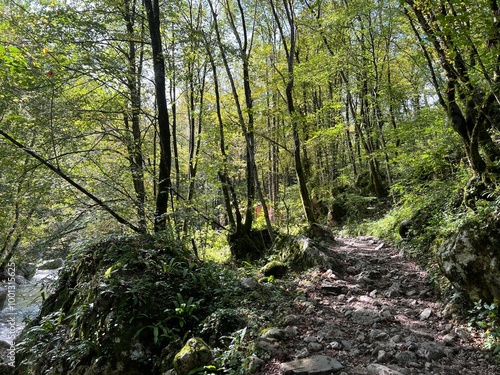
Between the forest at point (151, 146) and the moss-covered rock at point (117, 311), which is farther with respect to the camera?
the forest at point (151, 146)

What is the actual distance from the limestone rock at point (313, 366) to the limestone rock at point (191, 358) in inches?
33.9

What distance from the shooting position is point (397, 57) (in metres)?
15.5

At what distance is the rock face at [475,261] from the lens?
3693 mm

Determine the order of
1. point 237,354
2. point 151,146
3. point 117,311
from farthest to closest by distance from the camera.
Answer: point 151,146 → point 117,311 → point 237,354

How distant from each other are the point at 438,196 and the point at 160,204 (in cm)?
619

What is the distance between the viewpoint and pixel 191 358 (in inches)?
130

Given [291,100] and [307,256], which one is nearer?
[307,256]

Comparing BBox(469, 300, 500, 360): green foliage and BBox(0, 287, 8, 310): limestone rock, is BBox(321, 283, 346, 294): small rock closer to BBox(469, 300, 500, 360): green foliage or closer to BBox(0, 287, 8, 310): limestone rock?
BBox(469, 300, 500, 360): green foliage

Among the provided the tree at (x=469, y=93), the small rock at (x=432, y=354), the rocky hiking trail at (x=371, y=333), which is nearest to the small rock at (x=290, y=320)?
the rocky hiking trail at (x=371, y=333)

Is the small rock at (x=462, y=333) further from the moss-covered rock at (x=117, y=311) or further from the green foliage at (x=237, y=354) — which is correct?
the moss-covered rock at (x=117, y=311)

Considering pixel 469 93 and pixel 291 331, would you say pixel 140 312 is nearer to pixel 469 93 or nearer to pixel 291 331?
pixel 291 331

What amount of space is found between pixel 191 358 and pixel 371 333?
2199 millimetres

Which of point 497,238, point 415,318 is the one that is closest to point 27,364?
point 415,318

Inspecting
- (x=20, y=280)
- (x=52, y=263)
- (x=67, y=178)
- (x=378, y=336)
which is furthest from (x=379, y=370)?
(x=20, y=280)
